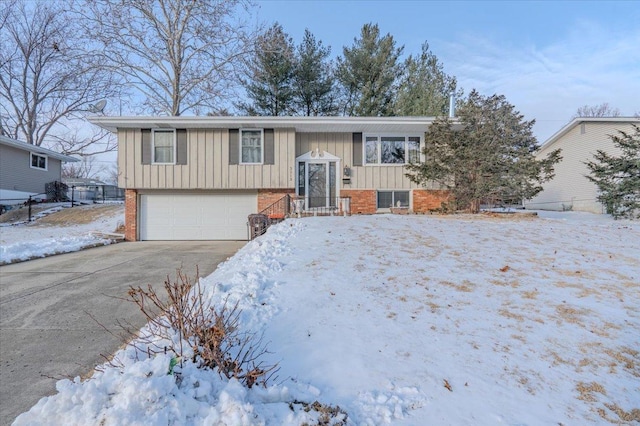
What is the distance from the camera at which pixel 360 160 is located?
41.0ft

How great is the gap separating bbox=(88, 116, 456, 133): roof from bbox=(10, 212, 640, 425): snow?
22.1ft

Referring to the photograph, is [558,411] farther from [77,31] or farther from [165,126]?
[77,31]

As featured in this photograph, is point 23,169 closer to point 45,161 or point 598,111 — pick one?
point 45,161

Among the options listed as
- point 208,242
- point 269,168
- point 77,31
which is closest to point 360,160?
point 269,168

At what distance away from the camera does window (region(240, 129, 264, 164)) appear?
1235 cm

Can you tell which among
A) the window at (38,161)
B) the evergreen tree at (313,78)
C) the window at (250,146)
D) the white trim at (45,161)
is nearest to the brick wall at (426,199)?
the window at (250,146)

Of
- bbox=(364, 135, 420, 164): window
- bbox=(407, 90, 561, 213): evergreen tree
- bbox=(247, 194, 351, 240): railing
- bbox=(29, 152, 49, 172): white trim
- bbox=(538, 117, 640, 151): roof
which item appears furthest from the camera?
bbox=(29, 152, 49, 172): white trim

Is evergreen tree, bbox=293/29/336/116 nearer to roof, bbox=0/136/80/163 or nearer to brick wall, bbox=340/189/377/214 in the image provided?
brick wall, bbox=340/189/377/214

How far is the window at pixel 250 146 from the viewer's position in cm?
1235

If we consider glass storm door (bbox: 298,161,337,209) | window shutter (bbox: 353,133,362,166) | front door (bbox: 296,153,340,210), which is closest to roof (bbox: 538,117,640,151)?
window shutter (bbox: 353,133,362,166)

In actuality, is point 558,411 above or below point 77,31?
below

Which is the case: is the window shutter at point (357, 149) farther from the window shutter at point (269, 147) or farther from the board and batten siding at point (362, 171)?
the window shutter at point (269, 147)

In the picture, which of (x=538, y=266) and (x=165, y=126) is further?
(x=165, y=126)

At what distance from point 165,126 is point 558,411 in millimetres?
13134
